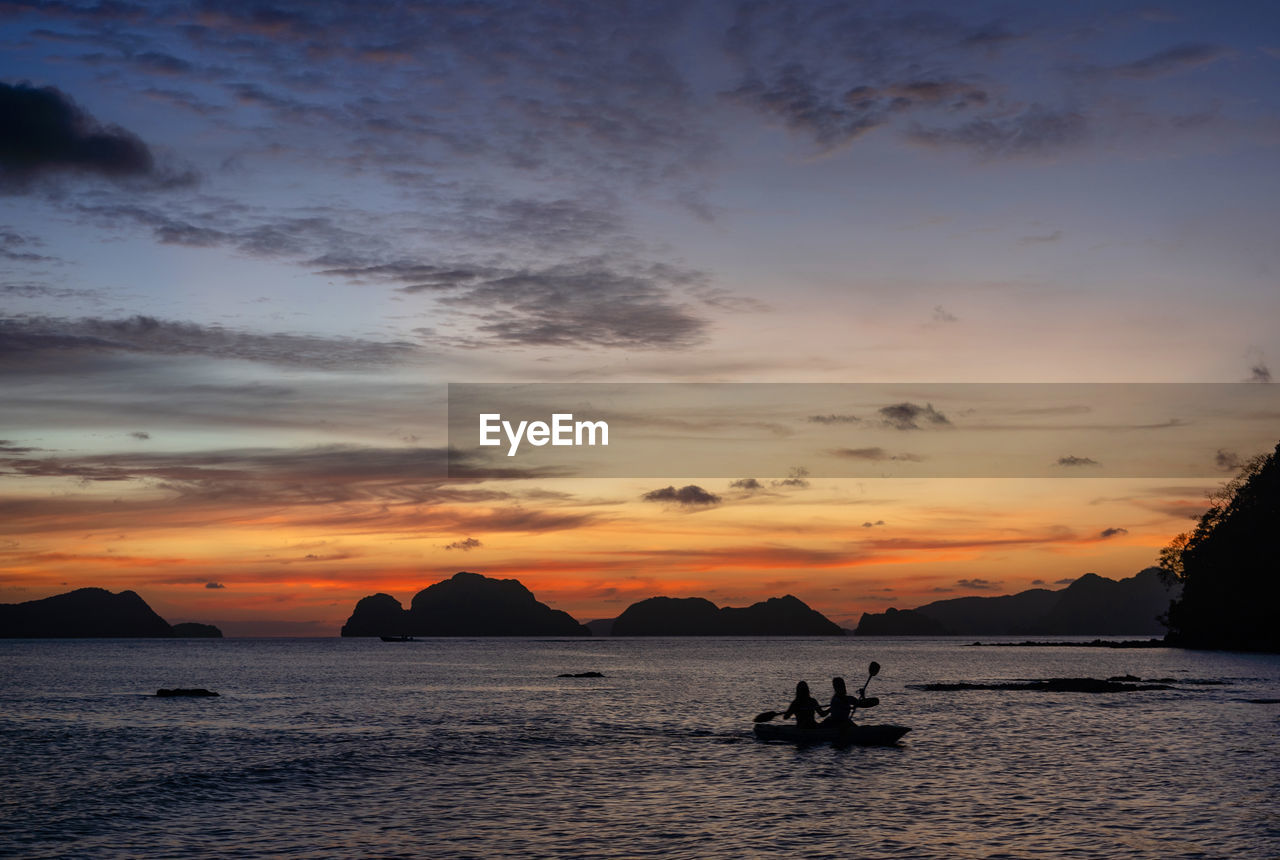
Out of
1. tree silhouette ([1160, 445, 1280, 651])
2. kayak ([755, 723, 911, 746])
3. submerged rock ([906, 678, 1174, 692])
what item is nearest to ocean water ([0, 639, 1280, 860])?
kayak ([755, 723, 911, 746])

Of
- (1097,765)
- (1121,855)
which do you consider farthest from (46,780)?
(1097,765)

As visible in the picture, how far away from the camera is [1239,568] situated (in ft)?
495

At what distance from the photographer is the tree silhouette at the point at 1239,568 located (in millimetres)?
148750

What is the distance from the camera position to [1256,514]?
15225 centimetres

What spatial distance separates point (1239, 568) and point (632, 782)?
141 m

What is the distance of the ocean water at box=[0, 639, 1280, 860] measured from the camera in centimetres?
3011

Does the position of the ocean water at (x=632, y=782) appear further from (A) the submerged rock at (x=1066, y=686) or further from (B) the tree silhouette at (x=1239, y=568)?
(B) the tree silhouette at (x=1239, y=568)

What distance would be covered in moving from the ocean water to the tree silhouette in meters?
79.1

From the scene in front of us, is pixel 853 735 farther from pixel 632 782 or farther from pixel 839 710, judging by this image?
pixel 632 782

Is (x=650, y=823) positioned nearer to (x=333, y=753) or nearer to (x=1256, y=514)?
(x=333, y=753)

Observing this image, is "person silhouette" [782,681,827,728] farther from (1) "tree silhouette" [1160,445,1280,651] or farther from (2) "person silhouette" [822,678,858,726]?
(1) "tree silhouette" [1160,445,1280,651]

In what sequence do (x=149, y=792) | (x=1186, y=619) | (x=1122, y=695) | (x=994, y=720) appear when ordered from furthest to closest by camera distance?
(x=1186, y=619)
(x=1122, y=695)
(x=994, y=720)
(x=149, y=792)

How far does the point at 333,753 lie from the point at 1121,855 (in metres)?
37.2

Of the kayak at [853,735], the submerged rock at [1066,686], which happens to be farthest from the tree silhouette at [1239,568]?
the kayak at [853,735]
